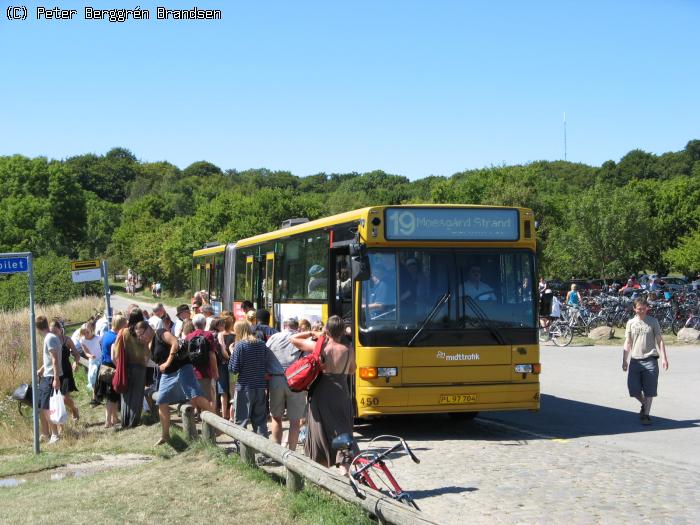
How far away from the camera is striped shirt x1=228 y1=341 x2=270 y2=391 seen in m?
10.9

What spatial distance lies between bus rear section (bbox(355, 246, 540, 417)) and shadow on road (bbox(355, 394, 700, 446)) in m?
0.65

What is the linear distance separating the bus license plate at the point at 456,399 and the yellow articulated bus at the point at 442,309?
0.5 inches

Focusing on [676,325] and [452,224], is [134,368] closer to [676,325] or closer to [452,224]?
[452,224]

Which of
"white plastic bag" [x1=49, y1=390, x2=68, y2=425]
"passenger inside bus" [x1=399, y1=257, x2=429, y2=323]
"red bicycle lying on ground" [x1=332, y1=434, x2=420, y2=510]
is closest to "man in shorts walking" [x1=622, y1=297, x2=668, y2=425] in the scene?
"passenger inside bus" [x1=399, y1=257, x2=429, y2=323]

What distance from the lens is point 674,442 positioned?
11688 millimetres

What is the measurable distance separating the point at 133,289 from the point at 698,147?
6602 centimetres

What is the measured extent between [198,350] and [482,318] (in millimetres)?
3917

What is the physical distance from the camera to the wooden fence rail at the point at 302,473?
6258 millimetres

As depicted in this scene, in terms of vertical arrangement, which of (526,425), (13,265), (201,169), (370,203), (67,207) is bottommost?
(526,425)

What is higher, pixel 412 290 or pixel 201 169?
pixel 201 169

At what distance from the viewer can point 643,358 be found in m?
13.5

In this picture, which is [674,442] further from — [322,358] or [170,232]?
[170,232]

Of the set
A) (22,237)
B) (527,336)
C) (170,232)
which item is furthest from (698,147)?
(527,336)

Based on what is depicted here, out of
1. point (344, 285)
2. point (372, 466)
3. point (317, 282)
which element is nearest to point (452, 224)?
point (344, 285)
